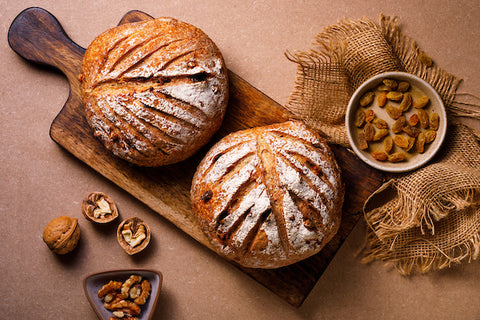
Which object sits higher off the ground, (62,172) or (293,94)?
(293,94)

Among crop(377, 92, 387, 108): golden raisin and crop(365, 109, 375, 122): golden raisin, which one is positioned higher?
crop(377, 92, 387, 108): golden raisin

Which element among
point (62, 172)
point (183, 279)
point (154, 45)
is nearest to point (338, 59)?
point (154, 45)

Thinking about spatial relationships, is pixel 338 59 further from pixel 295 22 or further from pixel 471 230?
pixel 471 230

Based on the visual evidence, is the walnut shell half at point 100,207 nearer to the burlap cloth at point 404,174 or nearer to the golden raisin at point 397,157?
the burlap cloth at point 404,174

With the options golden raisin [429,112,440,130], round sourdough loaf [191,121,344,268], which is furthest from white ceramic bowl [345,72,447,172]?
round sourdough loaf [191,121,344,268]

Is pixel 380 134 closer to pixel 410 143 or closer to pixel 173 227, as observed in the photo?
pixel 410 143

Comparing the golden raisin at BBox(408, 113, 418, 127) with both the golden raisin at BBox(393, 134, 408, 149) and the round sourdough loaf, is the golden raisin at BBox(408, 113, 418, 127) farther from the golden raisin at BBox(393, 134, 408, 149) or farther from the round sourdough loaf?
the round sourdough loaf

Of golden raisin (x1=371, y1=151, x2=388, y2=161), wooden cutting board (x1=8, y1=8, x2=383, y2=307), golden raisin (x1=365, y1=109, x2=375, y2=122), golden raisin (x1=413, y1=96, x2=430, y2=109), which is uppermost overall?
golden raisin (x1=413, y1=96, x2=430, y2=109)
